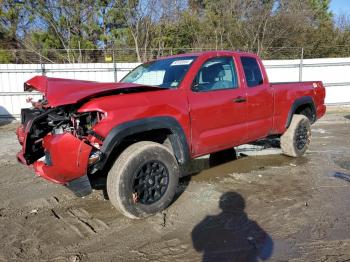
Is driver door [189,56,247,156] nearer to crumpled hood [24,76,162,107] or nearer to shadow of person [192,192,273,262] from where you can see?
crumpled hood [24,76,162,107]

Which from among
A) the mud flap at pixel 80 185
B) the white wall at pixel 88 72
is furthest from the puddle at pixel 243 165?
the white wall at pixel 88 72

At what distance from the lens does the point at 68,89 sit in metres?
4.07

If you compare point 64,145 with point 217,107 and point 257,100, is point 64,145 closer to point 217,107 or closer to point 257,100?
point 217,107

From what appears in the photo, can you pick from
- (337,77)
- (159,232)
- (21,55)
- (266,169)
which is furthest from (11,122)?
(337,77)

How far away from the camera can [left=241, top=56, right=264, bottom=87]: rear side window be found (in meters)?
5.82

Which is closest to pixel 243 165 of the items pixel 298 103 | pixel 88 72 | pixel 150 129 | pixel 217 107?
pixel 298 103

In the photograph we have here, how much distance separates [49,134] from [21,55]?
46.5 ft

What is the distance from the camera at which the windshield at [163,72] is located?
195 inches

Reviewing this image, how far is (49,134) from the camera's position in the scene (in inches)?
161

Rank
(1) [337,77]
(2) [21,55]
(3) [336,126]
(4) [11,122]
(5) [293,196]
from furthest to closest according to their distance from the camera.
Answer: (2) [21,55]
(1) [337,77]
(4) [11,122]
(3) [336,126]
(5) [293,196]

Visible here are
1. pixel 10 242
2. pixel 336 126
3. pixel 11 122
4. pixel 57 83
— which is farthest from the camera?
pixel 11 122

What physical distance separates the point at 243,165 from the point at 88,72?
349 inches

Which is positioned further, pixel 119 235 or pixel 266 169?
pixel 266 169

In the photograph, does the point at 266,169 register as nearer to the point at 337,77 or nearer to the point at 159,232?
the point at 159,232
